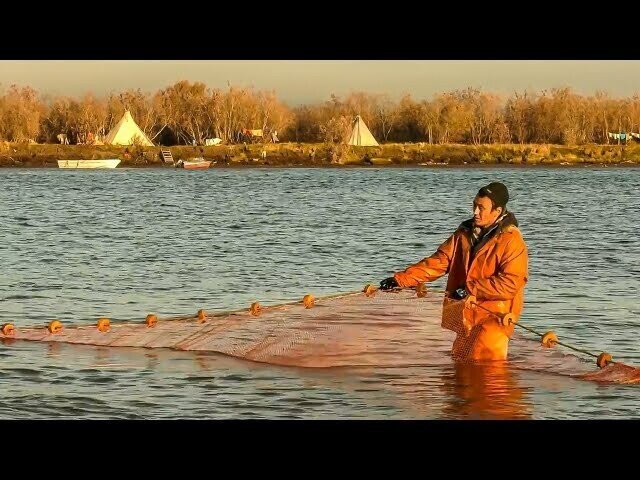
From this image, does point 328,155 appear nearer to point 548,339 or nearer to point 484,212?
point 548,339

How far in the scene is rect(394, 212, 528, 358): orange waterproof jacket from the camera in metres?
11.5

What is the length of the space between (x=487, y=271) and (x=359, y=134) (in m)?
103

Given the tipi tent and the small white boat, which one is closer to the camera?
the small white boat

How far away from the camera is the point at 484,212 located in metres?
11.5

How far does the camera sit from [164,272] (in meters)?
26.5

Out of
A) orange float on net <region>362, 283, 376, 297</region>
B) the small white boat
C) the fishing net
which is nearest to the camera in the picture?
the fishing net

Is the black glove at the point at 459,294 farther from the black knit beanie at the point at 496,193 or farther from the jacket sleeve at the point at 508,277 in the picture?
the black knit beanie at the point at 496,193

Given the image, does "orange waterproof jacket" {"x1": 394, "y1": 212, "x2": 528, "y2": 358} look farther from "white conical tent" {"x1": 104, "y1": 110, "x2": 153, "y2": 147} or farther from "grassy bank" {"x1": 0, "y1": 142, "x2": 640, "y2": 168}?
"white conical tent" {"x1": 104, "y1": 110, "x2": 153, "y2": 147}

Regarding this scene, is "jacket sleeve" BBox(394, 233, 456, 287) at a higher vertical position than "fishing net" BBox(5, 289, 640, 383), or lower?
higher

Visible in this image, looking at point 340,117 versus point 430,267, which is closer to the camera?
point 430,267

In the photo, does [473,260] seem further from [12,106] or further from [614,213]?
[12,106]

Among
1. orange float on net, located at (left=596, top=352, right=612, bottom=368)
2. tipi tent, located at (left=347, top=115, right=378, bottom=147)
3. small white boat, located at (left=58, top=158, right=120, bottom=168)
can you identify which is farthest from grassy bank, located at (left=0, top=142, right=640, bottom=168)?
orange float on net, located at (left=596, top=352, right=612, bottom=368)

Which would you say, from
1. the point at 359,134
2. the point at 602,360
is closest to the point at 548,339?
the point at 602,360

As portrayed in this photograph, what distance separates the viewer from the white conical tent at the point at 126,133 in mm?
110188
